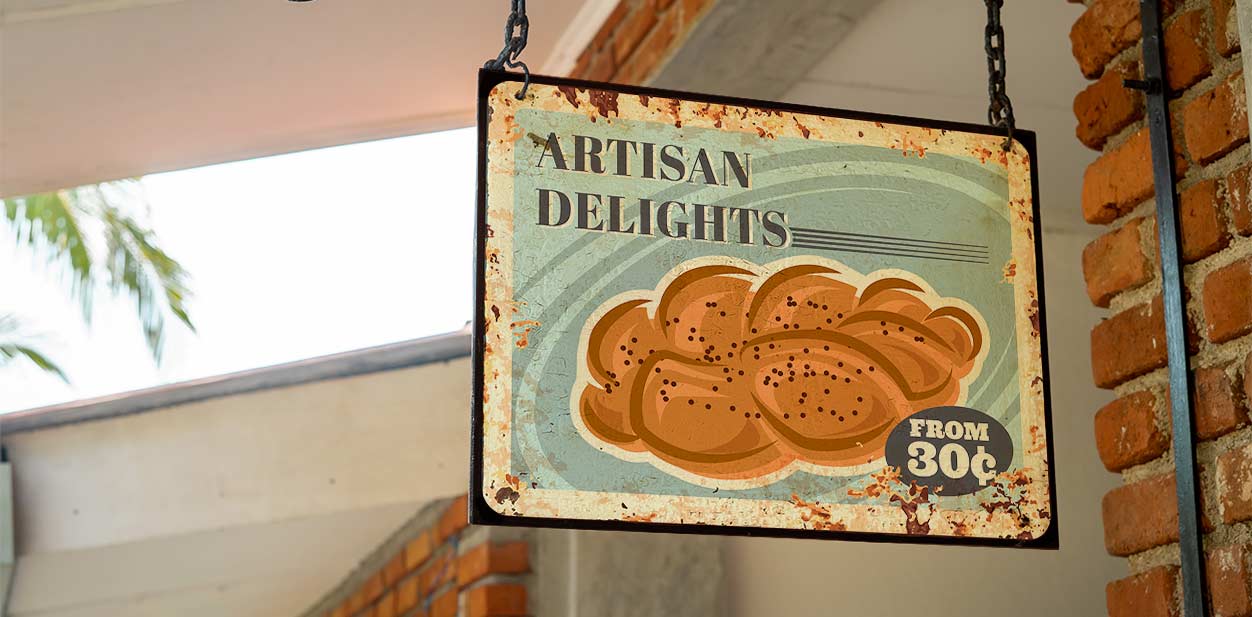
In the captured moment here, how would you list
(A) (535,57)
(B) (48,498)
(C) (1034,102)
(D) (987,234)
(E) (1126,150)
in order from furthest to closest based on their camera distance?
(B) (48,498) < (A) (535,57) < (C) (1034,102) < (E) (1126,150) < (D) (987,234)

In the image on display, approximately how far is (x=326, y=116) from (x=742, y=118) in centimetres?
182

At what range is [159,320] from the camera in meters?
7.75

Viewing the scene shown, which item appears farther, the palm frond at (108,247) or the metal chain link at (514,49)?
the palm frond at (108,247)

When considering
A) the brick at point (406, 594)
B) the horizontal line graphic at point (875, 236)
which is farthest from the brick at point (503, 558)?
the horizontal line graphic at point (875, 236)

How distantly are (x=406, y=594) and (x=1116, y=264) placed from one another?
309 cm

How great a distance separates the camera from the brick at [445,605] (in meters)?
3.58

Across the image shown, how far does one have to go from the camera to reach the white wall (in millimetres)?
2473

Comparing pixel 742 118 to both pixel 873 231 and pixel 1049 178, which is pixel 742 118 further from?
pixel 1049 178

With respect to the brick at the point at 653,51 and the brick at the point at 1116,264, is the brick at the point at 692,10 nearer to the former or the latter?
the brick at the point at 653,51

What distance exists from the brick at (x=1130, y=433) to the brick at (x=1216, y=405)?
7cm

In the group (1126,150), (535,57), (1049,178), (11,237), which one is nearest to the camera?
(1126,150)

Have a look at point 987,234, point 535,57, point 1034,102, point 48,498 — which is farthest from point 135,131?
point 987,234

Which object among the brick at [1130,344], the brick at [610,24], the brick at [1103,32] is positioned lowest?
the brick at [1130,344]

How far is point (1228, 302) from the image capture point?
124 cm
